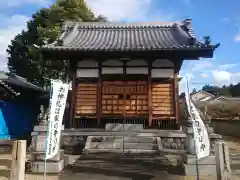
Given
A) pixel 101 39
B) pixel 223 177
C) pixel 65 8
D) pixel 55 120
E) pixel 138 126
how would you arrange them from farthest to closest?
pixel 65 8 → pixel 101 39 → pixel 138 126 → pixel 55 120 → pixel 223 177

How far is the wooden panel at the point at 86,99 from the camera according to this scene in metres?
14.5

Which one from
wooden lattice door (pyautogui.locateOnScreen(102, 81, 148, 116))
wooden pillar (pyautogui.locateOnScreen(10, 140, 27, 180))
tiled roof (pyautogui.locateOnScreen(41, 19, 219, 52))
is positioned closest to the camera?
wooden pillar (pyautogui.locateOnScreen(10, 140, 27, 180))

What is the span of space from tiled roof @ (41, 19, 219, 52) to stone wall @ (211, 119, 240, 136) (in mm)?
11524

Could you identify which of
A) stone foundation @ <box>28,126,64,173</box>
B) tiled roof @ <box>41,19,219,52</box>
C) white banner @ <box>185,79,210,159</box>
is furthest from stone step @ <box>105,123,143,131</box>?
white banner @ <box>185,79,210,159</box>

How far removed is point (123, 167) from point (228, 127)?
19.4 m

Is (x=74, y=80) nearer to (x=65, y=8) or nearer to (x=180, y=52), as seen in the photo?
(x=180, y=52)

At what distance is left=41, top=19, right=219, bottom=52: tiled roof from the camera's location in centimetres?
1361

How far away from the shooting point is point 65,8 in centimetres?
2897

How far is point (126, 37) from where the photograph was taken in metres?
17.0

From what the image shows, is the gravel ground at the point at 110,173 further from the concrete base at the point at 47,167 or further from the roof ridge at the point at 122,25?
the roof ridge at the point at 122,25

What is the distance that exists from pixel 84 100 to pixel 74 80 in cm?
129

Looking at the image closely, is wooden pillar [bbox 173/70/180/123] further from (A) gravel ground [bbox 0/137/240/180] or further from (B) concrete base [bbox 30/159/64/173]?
(B) concrete base [bbox 30/159/64/173]

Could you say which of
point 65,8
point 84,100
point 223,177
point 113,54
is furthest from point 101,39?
point 65,8

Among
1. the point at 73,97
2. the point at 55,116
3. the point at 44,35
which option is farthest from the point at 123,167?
the point at 44,35
